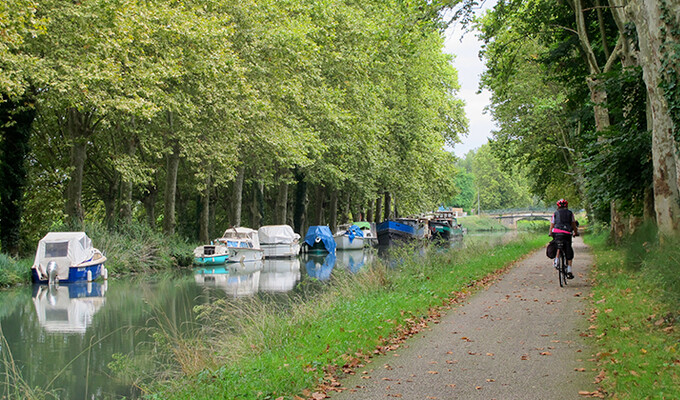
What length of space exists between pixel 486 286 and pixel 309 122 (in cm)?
2237

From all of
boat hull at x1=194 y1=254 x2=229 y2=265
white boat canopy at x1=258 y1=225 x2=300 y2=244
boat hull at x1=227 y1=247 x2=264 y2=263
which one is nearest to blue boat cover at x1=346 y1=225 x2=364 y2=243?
white boat canopy at x1=258 y1=225 x2=300 y2=244

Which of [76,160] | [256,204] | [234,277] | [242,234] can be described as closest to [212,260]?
[242,234]

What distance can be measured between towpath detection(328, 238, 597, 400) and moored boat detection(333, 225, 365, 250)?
36.0 metres

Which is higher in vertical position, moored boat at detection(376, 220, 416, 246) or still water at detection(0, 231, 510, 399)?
moored boat at detection(376, 220, 416, 246)

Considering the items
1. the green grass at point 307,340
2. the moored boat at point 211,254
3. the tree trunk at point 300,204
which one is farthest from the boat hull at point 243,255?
the green grass at point 307,340

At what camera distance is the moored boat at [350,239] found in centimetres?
4825

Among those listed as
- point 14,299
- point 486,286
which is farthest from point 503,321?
point 14,299

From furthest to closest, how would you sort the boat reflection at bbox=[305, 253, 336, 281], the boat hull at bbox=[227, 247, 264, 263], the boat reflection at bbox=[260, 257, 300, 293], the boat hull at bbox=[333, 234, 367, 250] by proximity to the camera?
the boat hull at bbox=[333, 234, 367, 250], the boat hull at bbox=[227, 247, 264, 263], the boat reflection at bbox=[305, 253, 336, 281], the boat reflection at bbox=[260, 257, 300, 293]

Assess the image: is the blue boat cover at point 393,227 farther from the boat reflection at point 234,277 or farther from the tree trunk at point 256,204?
the boat reflection at point 234,277

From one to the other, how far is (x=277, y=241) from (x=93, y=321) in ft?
79.5

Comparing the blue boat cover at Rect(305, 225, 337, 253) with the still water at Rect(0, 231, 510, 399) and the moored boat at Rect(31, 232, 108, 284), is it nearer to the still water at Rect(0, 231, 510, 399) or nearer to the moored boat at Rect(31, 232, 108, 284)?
the still water at Rect(0, 231, 510, 399)

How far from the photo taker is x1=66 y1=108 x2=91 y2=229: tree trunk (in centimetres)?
2678

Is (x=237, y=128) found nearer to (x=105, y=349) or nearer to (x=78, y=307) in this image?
(x=78, y=307)

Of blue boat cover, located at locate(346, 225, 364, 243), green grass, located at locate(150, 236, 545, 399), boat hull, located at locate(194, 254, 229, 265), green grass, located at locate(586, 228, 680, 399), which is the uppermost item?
blue boat cover, located at locate(346, 225, 364, 243)
